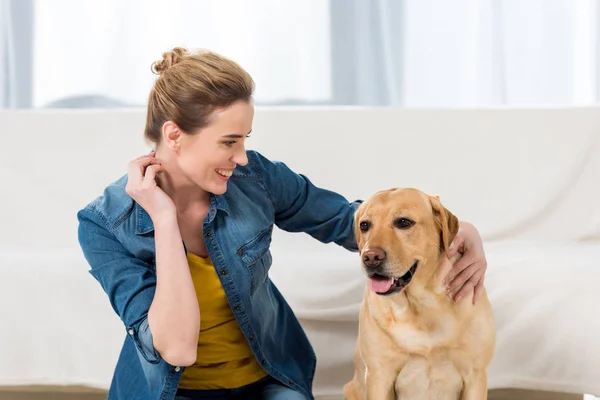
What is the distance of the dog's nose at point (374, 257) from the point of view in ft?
4.91

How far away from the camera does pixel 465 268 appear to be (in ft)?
5.32

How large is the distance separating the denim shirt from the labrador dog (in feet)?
0.60

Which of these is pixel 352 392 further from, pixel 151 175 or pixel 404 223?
pixel 151 175

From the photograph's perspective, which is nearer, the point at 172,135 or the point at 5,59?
the point at 172,135

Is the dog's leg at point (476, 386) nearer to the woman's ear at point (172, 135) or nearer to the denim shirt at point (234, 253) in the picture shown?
the denim shirt at point (234, 253)

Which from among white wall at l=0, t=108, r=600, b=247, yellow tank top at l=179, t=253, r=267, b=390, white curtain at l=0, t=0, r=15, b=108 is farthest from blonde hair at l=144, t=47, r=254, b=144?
white curtain at l=0, t=0, r=15, b=108

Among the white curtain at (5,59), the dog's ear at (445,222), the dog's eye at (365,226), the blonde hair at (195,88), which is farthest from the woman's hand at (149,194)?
the white curtain at (5,59)

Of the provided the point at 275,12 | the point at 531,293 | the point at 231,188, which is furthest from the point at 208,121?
the point at 275,12

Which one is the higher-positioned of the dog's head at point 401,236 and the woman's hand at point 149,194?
the woman's hand at point 149,194

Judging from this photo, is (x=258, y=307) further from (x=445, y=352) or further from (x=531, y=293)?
(x=531, y=293)

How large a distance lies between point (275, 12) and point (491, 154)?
3.83ft

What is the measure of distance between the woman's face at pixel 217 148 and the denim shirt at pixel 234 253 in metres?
0.10

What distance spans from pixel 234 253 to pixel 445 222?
458 mm

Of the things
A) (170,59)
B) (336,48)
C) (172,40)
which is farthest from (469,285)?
(172,40)
